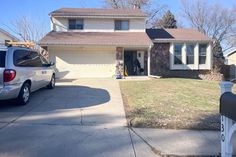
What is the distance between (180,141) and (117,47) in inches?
653

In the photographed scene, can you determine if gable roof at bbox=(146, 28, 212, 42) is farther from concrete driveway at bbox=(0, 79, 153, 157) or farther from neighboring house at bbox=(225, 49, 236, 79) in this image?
concrete driveway at bbox=(0, 79, 153, 157)

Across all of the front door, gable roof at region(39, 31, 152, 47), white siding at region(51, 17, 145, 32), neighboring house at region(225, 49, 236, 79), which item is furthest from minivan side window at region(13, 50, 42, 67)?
neighboring house at region(225, 49, 236, 79)

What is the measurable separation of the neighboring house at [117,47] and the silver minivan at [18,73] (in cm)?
1100

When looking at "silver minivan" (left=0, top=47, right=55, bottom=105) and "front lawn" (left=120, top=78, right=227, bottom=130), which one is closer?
"front lawn" (left=120, top=78, right=227, bottom=130)

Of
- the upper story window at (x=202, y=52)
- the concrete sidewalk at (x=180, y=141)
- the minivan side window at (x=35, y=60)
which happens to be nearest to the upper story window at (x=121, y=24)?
the upper story window at (x=202, y=52)

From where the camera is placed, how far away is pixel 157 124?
745cm

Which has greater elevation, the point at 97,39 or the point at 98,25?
the point at 98,25

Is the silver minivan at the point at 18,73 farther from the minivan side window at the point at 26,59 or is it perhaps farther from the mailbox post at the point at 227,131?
the mailbox post at the point at 227,131

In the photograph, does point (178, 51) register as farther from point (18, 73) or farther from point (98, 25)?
point (18, 73)

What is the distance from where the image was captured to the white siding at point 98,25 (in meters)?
23.9

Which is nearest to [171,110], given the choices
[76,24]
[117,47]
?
[117,47]

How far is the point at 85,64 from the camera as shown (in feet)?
74.1

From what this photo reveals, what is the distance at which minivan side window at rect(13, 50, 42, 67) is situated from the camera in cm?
910

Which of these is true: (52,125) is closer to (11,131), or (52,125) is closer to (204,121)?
(11,131)
